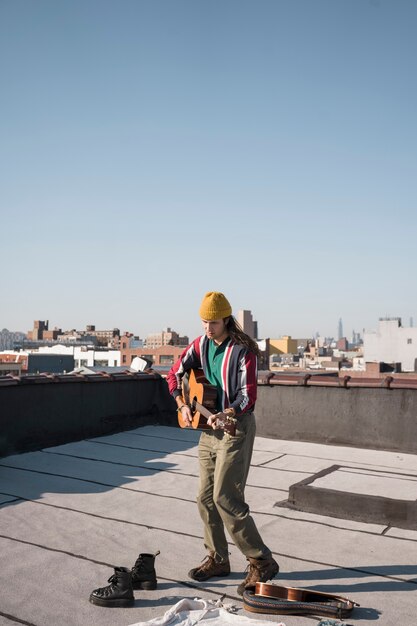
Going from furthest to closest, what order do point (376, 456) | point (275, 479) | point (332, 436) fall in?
point (332, 436) → point (376, 456) → point (275, 479)

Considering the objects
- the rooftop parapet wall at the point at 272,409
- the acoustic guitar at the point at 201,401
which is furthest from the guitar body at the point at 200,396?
the rooftop parapet wall at the point at 272,409

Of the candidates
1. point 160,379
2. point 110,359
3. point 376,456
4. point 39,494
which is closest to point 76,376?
point 160,379

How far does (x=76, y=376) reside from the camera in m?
10.9

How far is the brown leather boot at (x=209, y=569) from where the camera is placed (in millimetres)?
4871

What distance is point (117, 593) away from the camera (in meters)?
4.39

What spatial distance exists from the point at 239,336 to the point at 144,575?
1.91 metres

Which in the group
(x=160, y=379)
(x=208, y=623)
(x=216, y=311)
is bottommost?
(x=208, y=623)

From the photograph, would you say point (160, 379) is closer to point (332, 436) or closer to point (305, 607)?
point (332, 436)

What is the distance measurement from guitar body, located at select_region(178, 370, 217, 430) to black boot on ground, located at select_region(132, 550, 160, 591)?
3.30ft

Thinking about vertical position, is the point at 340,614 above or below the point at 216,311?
below

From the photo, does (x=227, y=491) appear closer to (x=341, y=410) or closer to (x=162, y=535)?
(x=162, y=535)

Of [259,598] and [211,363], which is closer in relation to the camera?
[259,598]

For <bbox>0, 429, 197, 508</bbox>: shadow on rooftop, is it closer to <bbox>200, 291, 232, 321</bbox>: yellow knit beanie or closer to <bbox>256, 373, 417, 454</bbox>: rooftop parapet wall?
<bbox>256, 373, 417, 454</bbox>: rooftop parapet wall

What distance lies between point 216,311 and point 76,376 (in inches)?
260
